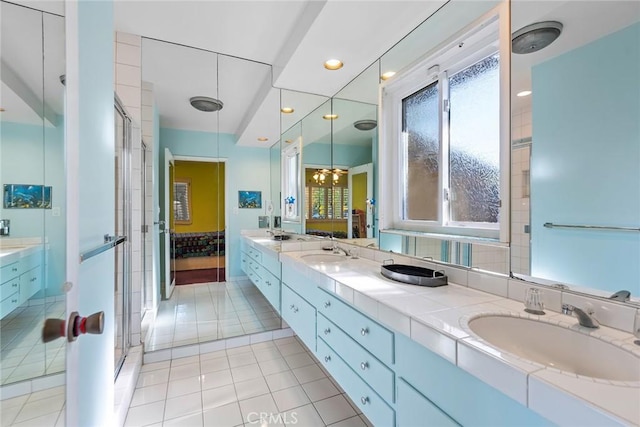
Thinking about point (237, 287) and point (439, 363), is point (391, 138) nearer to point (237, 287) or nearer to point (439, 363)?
point (439, 363)

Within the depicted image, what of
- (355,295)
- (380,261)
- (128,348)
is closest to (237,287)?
(128,348)

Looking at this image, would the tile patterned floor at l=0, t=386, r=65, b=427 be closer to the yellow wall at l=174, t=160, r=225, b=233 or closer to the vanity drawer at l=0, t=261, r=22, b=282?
the vanity drawer at l=0, t=261, r=22, b=282

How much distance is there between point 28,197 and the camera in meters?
0.86

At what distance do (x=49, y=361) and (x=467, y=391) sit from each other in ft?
4.27

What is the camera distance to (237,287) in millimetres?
3445

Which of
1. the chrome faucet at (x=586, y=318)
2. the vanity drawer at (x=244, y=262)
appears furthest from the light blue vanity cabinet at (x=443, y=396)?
the vanity drawer at (x=244, y=262)

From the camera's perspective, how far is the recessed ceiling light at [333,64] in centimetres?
202

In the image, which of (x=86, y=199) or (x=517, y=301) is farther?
(x=517, y=301)

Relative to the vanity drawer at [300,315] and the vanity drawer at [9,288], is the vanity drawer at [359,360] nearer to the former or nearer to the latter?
the vanity drawer at [300,315]

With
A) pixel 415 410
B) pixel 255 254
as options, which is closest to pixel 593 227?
pixel 415 410

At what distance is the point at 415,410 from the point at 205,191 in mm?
2849

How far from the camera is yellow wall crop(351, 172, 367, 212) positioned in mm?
2346

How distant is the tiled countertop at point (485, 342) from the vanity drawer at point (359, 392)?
1.30ft

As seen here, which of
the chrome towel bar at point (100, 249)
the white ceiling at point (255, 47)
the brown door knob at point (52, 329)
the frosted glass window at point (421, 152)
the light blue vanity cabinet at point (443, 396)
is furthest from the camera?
the frosted glass window at point (421, 152)
